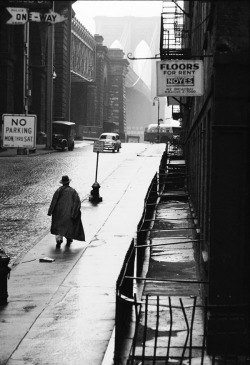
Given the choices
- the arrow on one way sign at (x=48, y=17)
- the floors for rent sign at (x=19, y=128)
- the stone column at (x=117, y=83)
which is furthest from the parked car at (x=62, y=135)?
the stone column at (x=117, y=83)

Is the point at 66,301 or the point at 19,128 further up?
the point at 19,128

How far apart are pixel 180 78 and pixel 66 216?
7.31m

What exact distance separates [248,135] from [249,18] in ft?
4.15

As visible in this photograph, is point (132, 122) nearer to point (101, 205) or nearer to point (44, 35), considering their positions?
point (44, 35)

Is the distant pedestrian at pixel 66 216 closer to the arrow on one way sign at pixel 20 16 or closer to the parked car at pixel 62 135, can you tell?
the arrow on one way sign at pixel 20 16

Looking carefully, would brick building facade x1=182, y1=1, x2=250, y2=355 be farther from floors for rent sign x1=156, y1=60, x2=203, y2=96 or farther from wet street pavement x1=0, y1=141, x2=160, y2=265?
wet street pavement x1=0, y1=141, x2=160, y2=265

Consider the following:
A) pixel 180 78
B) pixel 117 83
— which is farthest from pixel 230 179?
pixel 117 83

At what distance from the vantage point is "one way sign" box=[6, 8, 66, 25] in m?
9.24

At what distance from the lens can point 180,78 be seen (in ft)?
39.1

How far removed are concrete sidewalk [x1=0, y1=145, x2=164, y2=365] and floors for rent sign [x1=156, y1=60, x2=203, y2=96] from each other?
3442 mm

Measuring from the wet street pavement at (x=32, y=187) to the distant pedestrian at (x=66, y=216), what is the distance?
84cm

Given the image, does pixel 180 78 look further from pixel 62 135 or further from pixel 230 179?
pixel 62 135

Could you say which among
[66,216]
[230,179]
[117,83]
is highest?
[117,83]

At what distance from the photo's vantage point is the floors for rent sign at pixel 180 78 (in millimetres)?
11688
